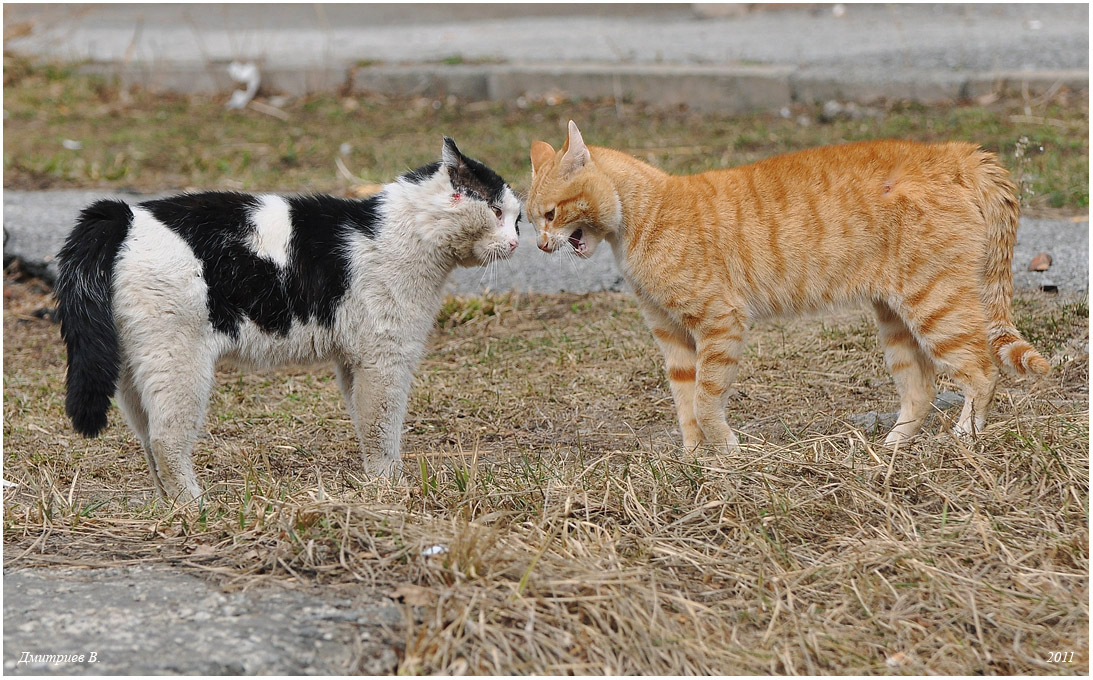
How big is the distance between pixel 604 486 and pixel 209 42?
9823 millimetres

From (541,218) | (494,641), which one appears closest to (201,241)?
(541,218)

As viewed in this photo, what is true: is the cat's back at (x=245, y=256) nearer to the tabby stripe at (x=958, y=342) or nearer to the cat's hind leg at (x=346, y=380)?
the cat's hind leg at (x=346, y=380)

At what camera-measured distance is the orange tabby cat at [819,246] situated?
3645 mm

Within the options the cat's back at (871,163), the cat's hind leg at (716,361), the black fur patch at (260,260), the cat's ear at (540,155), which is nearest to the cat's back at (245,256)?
the black fur patch at (260,260)

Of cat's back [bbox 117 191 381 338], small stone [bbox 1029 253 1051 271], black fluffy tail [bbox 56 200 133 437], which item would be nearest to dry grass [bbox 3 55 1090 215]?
small stone [bbox 1029 253 1051 271]

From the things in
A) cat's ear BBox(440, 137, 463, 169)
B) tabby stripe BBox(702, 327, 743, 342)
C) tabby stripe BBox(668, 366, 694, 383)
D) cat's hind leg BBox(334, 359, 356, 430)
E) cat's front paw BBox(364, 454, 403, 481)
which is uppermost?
cat's ear BBox(440, 137, 463, 169)

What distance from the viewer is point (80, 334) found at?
322cm

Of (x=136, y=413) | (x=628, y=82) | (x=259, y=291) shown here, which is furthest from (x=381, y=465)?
(x=628, y=82)

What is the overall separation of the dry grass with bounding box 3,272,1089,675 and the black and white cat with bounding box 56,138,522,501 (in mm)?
297

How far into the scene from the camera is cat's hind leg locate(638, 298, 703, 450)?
396cm

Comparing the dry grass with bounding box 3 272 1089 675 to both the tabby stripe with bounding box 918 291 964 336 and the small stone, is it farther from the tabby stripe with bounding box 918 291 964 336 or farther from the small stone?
the small stone

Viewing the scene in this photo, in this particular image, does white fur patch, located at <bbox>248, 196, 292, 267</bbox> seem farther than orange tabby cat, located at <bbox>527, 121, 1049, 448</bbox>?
No

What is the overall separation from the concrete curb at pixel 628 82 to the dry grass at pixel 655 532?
4407mm

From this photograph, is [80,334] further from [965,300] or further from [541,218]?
[965,300]
